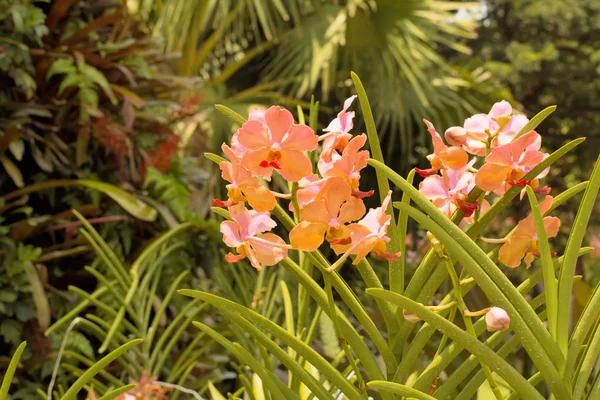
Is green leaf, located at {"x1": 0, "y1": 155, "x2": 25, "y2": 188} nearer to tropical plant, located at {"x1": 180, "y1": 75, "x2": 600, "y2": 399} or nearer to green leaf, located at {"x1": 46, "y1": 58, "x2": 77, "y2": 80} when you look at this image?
green leaf, located at {"x1": 46, "y1": 58, "x2": 77, "y2": 80}

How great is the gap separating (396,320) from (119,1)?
1.43 m

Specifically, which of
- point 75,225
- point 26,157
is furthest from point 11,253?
point 26,157

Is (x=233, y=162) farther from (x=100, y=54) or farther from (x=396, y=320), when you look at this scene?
(x=100, y=54)

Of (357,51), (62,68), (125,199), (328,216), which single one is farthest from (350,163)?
(357,51)

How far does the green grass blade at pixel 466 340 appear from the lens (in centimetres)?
32

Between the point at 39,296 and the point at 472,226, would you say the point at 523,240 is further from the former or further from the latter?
the point at 39,296

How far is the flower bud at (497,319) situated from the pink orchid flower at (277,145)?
12 centimetres

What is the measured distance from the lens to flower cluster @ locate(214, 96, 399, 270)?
1.19 feet

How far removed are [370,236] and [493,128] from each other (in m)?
0.12

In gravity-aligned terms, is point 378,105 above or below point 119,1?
below

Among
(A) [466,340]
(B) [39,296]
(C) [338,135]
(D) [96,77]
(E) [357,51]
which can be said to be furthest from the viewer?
(E) [357,51]

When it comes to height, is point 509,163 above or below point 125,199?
above

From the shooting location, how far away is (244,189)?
1.24 ft

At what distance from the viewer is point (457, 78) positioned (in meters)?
4.61
